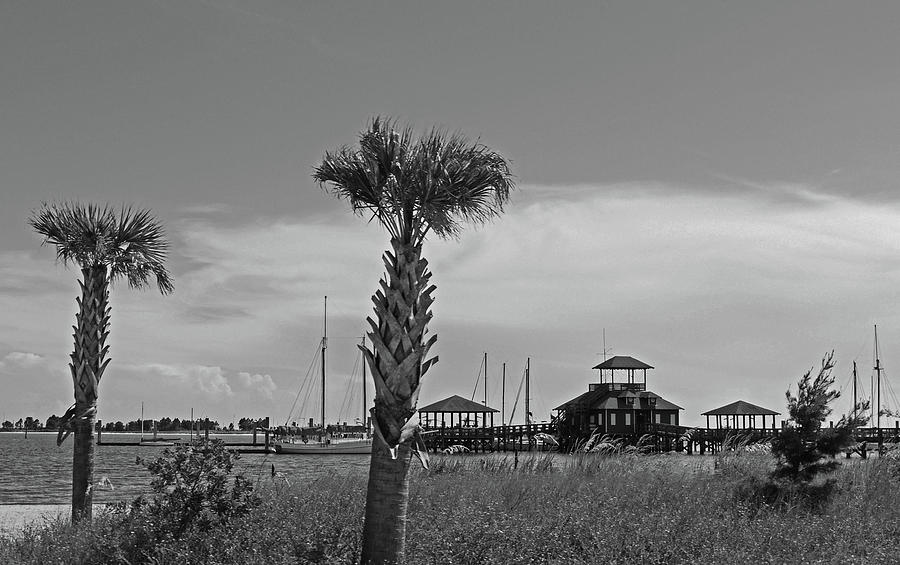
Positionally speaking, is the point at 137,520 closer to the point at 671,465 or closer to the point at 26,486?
the point at 671,465

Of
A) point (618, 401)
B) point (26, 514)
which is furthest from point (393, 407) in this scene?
point (618, 401)

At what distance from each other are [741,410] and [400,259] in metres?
72.4

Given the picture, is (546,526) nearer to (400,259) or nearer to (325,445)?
(400,259)

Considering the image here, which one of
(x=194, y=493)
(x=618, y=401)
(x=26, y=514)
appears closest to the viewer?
(x=194, y=493)

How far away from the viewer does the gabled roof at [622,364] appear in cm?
7431

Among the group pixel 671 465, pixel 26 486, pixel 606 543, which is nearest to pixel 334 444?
pixel 26 486

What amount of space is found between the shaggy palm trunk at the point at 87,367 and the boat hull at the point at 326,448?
234ft

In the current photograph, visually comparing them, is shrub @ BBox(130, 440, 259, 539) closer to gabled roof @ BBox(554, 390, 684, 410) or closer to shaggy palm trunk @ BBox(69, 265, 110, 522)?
shaggy palm trunk @ BBox(69, 265, 110, 522)

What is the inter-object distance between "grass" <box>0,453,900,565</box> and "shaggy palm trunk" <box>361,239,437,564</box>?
2.48 feet

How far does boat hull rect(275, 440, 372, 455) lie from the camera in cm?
8956

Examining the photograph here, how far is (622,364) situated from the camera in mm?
75000

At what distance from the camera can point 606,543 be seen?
1274cm

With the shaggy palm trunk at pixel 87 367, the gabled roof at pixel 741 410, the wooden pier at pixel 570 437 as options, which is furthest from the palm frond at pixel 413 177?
the gabled roof at pixel 741 410

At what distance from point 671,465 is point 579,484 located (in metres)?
3.69
